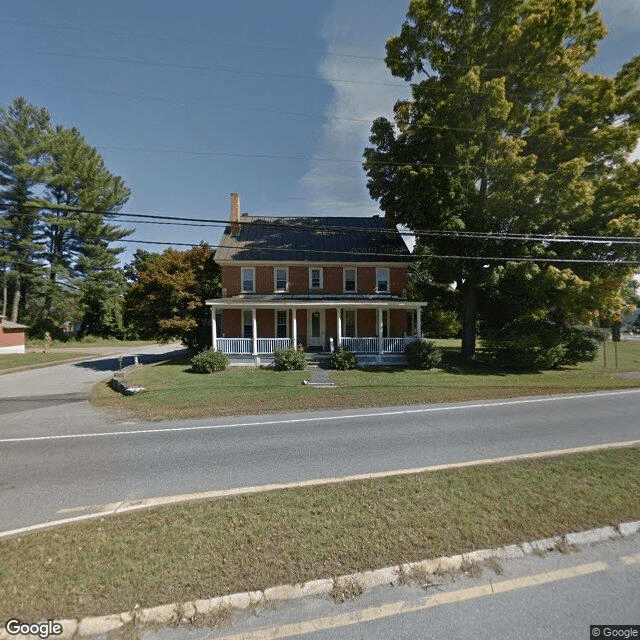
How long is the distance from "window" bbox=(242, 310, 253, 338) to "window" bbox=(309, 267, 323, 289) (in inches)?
174

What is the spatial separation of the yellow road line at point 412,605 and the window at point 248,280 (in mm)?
19484

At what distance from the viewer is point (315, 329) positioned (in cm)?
2197

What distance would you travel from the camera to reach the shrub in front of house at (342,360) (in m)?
17.4

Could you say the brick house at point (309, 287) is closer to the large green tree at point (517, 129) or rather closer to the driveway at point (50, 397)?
the large green tree at point (517, 129)

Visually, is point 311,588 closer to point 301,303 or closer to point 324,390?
point 324,390

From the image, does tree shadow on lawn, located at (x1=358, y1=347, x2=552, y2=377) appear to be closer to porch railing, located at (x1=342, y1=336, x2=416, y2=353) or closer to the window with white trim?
porch railing, located at (x1=342, y1=336, x2=416, y2=353)

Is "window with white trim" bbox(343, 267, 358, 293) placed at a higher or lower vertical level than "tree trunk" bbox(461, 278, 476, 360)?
higher

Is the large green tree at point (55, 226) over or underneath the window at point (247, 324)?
over

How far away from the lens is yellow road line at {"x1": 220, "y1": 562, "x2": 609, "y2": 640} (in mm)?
2641

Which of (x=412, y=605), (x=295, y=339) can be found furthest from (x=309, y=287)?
(x=412, y=605)

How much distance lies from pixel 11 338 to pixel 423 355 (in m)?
31.2

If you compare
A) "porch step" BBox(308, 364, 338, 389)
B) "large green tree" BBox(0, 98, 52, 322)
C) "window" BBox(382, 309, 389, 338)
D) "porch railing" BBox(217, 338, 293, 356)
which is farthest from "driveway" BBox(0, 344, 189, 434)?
"large green tree" BBox(0, 98, 52, 322)
